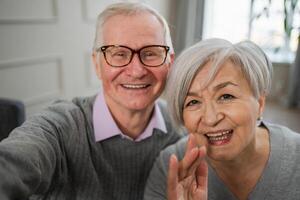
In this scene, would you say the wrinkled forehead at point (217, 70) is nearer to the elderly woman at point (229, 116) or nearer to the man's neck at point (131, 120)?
the elderly woman at point (229, 116)

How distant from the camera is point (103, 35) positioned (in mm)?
1144

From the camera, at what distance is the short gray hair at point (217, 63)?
0.98 metres

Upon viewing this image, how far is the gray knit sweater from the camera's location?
801 millimetres

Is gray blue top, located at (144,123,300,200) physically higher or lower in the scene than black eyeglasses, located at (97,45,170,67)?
lower

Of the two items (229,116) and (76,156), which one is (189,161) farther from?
(76,156)

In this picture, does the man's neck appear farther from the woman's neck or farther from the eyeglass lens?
the woman's neck

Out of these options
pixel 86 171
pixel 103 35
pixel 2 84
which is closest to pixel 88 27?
pixel 2 84

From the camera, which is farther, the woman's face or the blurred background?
the blurred background

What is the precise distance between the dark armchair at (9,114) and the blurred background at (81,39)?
0.83 m

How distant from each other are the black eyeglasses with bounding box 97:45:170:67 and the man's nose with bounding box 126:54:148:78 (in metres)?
0.01

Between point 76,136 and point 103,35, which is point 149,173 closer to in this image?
point 76,136

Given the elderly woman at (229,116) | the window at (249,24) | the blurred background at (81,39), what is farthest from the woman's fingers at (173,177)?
the window at (249,24)

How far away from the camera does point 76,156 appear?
109 cm

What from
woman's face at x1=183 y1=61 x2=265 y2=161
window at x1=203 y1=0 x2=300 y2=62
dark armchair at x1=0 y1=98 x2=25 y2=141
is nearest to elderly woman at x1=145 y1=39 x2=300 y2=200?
woman's face at x1=183 y1=61 x2=265 y2=161
